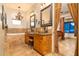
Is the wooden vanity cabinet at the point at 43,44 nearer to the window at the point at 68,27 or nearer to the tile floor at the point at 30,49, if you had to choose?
the tile floor at the point at 30,49

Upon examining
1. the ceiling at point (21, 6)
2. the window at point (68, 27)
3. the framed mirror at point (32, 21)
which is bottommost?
the window at point (68, 27)

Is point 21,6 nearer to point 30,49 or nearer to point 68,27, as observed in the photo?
point 30,49

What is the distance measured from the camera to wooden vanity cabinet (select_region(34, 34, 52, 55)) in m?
1.55

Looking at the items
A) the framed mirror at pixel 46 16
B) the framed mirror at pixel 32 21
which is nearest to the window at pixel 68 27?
the framed mirror at pixel 46 16

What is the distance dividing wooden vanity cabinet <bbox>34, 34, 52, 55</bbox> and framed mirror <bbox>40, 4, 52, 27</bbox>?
0.18m

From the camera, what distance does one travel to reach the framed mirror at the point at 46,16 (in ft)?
5.08

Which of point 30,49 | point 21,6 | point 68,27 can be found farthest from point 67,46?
point 21,6

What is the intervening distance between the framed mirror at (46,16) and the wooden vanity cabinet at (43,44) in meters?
0.18

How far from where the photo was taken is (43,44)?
1.57 meters

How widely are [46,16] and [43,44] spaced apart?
1.31 feet

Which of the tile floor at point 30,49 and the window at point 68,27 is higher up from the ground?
the window at point 68,27

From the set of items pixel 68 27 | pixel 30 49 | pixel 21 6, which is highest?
pixel 21 6

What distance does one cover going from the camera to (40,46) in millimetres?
1565

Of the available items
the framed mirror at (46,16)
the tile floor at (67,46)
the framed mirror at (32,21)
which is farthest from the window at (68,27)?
the framed mirror at (32,21)
